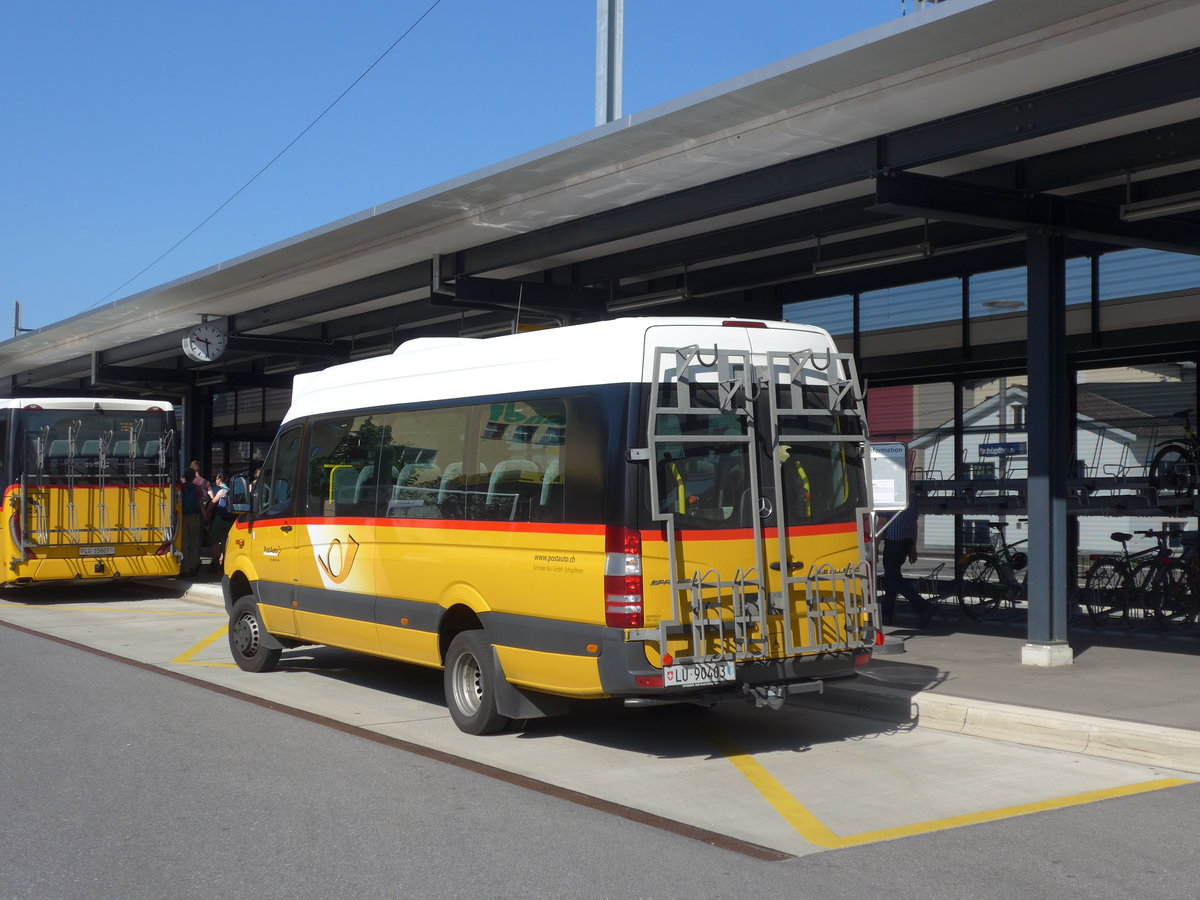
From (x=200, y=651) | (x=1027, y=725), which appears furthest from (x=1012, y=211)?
(x=200, y=651)

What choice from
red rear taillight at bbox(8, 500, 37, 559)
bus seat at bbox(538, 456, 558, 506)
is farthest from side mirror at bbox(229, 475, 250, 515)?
red rear taillight at bbox(8, 500, 37, 559)

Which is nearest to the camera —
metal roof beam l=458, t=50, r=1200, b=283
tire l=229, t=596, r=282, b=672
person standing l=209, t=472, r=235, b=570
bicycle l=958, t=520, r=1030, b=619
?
metal roof beam l=458, t=50, r=1200, b=283

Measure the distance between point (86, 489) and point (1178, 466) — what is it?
48.9ft

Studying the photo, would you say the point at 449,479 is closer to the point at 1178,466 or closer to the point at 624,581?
the point at 624,581

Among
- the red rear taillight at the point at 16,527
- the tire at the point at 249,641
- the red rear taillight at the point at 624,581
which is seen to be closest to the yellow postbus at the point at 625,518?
the red rear taillight at the point at 624,581

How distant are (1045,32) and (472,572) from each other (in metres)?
5.57

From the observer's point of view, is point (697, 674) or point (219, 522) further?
point (219, 522)

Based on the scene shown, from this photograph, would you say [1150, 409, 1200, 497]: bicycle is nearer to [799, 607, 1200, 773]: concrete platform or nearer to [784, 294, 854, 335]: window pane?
[799, 607, 1200, 773]: concrete platform

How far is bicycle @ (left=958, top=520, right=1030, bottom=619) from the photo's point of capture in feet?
52.5

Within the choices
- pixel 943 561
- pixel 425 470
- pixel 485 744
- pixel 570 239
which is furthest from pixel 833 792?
pixel 943 561

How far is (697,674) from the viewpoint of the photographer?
7832mm

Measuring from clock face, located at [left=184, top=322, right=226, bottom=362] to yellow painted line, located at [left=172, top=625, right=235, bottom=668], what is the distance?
7.24 m

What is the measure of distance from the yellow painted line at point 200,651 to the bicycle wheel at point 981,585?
29.8 feet

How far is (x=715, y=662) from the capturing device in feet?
25.9
